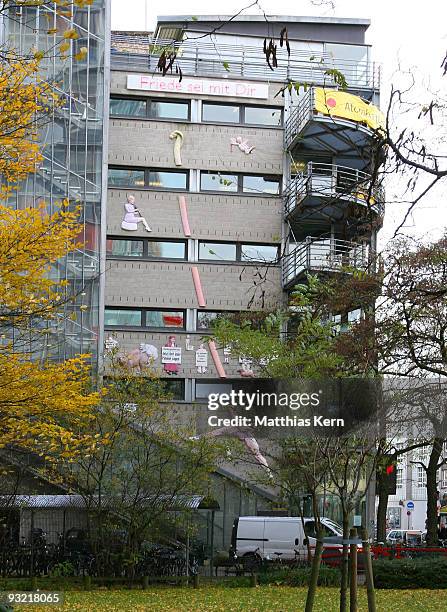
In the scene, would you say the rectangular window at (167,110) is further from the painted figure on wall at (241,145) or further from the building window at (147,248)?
the building window at (147,248)

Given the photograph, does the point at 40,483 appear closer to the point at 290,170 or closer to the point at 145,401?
the point at 145,401

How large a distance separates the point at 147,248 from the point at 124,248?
3.54 feet

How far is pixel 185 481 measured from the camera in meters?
30.8

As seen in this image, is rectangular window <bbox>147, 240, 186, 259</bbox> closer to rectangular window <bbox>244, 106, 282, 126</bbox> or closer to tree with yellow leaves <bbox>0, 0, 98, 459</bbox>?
rectangular window <bbox>244, 106, 282, 126</bbox>

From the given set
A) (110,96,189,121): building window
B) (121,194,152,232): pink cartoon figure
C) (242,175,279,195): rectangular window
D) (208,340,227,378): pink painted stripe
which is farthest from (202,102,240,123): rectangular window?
(208,340,227,378): pink painted stripe

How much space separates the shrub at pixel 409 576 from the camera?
95.6 feet

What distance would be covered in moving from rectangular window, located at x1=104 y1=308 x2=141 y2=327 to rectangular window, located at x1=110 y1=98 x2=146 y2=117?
9.32 metres

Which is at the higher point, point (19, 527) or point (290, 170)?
point (290, 170)

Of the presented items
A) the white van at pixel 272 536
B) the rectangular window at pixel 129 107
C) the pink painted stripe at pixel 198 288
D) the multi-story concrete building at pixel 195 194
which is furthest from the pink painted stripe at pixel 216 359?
the white van at pixel 272 536

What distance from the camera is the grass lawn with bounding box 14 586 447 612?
22.0m

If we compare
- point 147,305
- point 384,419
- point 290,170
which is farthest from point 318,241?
point 384,419

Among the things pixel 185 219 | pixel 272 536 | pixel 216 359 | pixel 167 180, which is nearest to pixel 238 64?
pixel 167 180

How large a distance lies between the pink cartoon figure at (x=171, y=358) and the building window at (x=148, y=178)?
736 cm

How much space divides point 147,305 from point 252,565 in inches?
815
